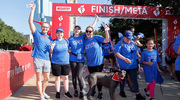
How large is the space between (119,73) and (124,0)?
12.4 m

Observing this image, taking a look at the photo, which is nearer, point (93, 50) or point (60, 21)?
point (93, 50)

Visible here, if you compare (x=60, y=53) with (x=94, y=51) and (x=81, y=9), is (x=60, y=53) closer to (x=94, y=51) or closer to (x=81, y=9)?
(x=94, y=51)

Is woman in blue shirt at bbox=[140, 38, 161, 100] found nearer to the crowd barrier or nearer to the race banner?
the crowd barrier

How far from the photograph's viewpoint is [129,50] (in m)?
4.07

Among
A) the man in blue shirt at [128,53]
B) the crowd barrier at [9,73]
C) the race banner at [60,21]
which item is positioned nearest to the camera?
the crowd barrier at [9,73]

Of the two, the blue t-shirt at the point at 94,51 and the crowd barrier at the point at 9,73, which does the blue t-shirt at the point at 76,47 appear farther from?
the crowd barrier at the point at 9,73

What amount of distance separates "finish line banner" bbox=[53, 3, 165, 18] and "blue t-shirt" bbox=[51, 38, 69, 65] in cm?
591

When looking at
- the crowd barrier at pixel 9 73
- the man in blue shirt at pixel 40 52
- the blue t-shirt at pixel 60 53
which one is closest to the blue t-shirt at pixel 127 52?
the blue t-shirt at pixel 60 53

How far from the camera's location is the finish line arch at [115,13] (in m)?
9.73

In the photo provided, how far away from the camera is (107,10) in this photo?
32.4 ft

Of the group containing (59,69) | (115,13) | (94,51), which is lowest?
(59,69)

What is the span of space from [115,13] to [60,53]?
6689 millimetres

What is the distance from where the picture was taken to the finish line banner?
9.71 meters

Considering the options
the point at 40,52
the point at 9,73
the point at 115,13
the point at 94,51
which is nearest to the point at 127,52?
the point at 94,51
